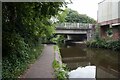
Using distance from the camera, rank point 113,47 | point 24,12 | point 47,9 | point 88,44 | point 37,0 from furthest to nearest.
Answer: point 88,44 < point 113,47 < point 24,12 < point 47,9 < point 37,0

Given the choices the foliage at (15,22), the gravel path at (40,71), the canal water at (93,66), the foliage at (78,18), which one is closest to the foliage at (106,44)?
the canal water at (93,66)

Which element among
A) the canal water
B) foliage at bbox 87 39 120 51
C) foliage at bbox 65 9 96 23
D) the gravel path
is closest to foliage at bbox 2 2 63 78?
the gravel path

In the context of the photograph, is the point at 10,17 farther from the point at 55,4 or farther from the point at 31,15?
the point at 55,4

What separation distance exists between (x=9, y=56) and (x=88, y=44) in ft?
90.5

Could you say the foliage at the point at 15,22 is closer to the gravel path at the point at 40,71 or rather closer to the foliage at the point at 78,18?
the gravel path at the point at 40,71

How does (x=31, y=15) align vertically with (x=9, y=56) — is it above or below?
above

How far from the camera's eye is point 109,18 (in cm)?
3309

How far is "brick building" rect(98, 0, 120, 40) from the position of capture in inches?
1206

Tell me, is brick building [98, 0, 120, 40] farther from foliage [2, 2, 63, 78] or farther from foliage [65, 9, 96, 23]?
foliage [65, 9, 96, 23]

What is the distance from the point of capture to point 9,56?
9.67 metres

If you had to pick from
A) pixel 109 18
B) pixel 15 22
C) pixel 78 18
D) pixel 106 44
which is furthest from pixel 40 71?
pixel 78 18

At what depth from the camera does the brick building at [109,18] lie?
100 feet

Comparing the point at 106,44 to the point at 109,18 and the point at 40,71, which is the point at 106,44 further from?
the point at 40,71

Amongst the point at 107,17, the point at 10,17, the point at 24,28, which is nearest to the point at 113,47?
the point at 107,17
